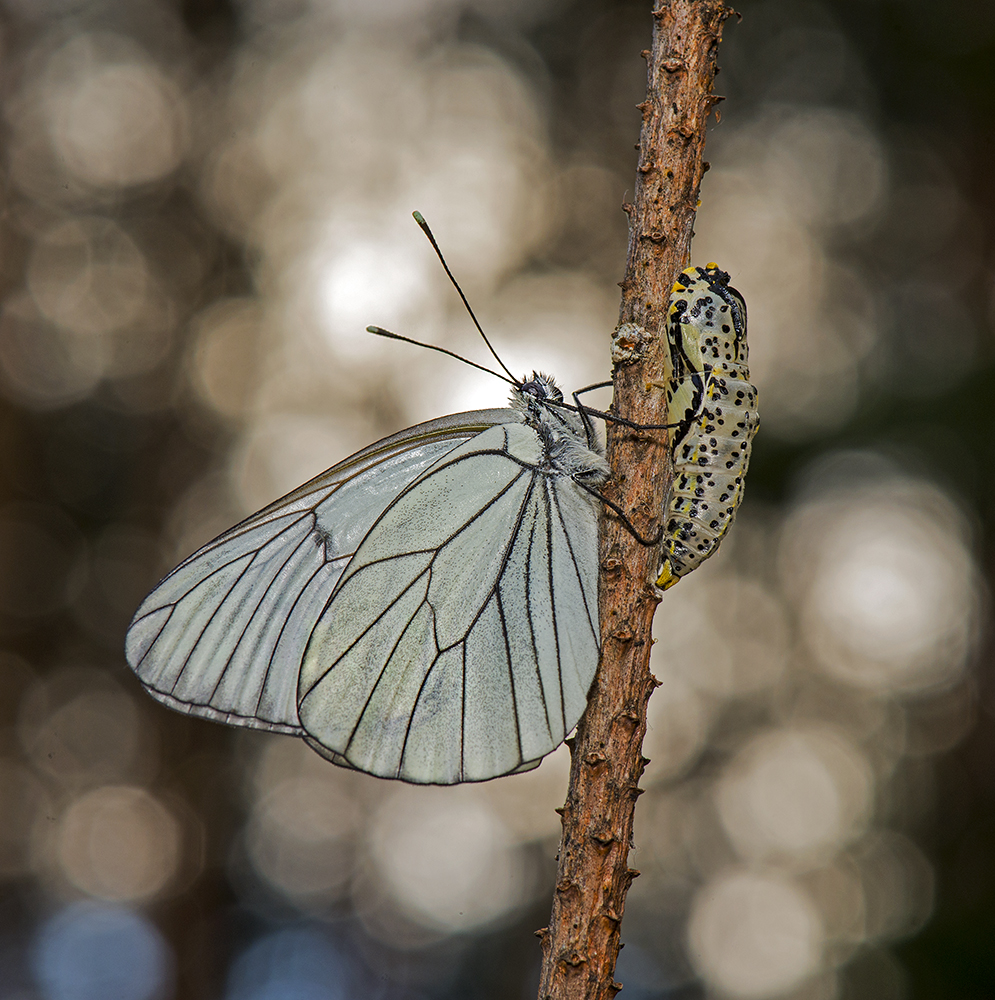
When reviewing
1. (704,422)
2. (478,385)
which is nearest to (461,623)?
(704,422)

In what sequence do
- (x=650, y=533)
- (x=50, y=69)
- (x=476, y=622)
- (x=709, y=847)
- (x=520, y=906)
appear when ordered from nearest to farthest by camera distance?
1. (x=650, y=533)
2. (x=476, y=622)
3. (x=50, y=69)
4. (x=709, y=847)
5. (x=520, y=906)

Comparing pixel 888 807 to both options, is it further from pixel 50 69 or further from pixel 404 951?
pixel 50 69

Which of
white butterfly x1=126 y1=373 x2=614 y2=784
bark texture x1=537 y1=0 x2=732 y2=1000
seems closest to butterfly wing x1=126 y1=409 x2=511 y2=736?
white butterfly x1=126 y1=373 x2=614 y2=784

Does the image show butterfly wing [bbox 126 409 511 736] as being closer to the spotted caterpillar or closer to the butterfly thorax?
the butterfly thorax

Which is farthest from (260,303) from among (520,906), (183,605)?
(520,906)

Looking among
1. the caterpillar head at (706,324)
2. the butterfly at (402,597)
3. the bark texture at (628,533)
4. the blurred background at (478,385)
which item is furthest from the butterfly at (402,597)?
the blurred background at (478,385)

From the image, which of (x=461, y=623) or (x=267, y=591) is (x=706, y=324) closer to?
(x=461, y=623)

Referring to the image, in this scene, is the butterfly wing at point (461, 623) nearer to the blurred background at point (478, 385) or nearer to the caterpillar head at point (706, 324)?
the caterpillar head at point (706, 324)

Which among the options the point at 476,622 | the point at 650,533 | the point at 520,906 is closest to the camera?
the point at 650,533
